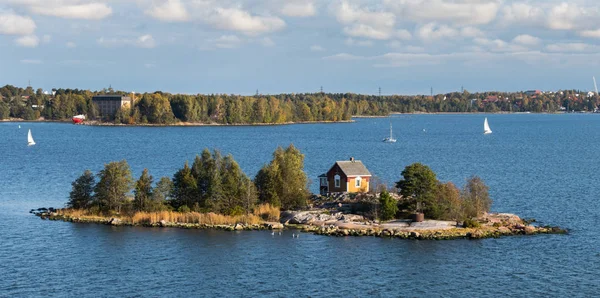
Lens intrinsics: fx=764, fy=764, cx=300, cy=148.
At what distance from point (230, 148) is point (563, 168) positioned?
202 ft

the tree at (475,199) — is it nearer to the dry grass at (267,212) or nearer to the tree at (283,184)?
the tree at (283,184)

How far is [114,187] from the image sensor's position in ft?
204

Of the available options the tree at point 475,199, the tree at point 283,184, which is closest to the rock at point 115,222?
the tree at point 283,184

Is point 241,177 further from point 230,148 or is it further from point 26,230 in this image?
point 230,148

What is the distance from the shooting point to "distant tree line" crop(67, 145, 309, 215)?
6134 cm

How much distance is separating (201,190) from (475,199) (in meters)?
22.0

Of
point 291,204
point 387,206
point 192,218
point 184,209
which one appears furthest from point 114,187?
point 387,206

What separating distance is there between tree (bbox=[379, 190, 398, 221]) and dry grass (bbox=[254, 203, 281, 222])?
27.3 ft

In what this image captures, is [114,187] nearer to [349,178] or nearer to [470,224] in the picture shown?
[349,178]

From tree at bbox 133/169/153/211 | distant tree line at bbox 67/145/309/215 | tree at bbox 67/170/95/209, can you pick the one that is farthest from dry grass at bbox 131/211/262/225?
tree at bbox 67/170/95/209

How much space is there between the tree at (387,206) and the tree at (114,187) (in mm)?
20739

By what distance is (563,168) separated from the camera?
104062 mm

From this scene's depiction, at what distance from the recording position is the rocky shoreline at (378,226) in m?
55.1

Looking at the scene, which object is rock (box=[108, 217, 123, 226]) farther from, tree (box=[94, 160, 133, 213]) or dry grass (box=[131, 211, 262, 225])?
tree (box=[94, 160, 133, 213])
